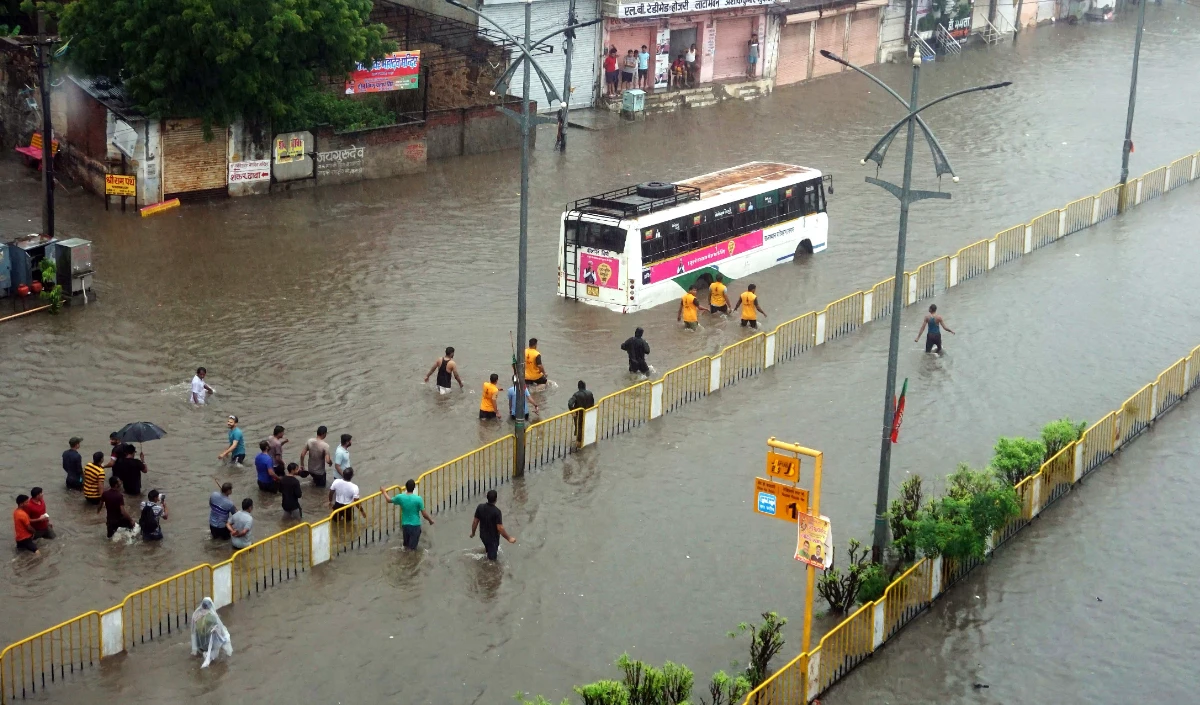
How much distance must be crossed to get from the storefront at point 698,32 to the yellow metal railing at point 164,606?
3112 centimetres

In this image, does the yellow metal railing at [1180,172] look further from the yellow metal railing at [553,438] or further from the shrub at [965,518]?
the yellow metal railing at [553,438]

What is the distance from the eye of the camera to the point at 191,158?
34.6 metres

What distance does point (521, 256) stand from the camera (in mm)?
21750

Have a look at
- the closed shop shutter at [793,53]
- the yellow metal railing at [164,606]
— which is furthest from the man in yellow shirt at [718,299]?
the closed shop shutter at [793,53]

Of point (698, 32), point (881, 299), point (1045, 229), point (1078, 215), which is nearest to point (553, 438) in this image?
point (881, 299)

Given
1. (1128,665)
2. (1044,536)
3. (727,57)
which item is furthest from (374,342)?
(727,57)

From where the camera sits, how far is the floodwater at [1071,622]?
17.5 metres

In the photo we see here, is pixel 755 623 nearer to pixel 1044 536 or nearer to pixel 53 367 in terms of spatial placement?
pixel 1044 536

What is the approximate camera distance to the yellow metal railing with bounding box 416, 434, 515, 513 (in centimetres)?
2105

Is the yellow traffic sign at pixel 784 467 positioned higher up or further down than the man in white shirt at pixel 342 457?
higher up

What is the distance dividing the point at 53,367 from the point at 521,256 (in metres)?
8.72

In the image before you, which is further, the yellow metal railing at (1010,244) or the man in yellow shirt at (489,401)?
the yellow metal railing at (1010,244)

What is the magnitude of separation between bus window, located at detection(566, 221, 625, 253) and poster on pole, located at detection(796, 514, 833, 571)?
1236 centimetres

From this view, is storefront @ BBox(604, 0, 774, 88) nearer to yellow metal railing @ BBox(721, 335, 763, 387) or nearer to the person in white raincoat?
yellow metal railing @ BBox(721, 335, 763, 387)
